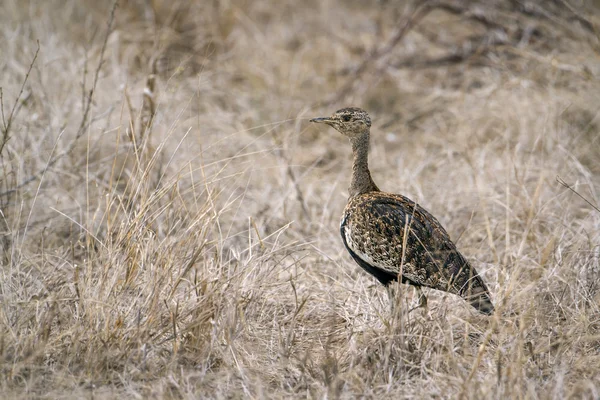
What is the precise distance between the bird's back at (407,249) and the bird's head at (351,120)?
44 centimetres

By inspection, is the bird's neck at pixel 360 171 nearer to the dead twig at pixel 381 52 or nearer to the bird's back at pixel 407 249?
the bird's back at pixel 407 249

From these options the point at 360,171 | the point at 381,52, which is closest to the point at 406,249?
the point at 360,171

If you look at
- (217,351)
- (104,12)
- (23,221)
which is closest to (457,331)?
(217,351)

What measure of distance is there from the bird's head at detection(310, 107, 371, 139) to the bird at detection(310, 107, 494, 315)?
1.28 ft

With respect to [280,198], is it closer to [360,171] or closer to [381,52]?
[360,171]

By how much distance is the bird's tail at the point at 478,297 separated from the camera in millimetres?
3031

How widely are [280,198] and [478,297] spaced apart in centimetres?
219

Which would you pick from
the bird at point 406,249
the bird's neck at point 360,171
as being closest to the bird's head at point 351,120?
the bird's neck at point 360,171

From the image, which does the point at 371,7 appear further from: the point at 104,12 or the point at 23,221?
the point at 23,221

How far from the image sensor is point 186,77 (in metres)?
6.64

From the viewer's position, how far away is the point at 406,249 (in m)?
3.20

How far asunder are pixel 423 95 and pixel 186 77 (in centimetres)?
236

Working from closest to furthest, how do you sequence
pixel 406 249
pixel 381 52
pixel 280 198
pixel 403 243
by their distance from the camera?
pixel 403 243 < pixel 406 249 < pixel 280 198 < pixel 381 52

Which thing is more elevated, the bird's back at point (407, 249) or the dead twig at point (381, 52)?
the dead twig at point (381, 52)
